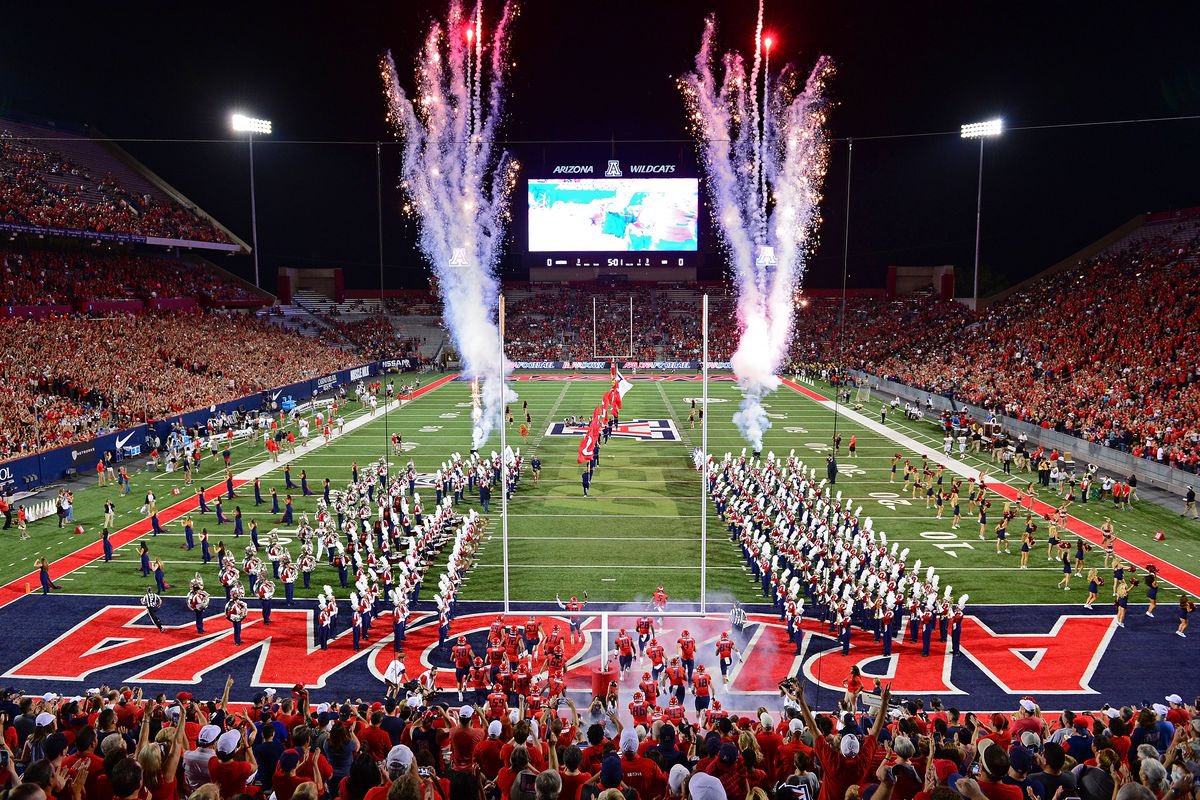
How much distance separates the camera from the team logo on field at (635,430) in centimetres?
3384

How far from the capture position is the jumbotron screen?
60.2 meters

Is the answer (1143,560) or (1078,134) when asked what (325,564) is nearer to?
(1143,560)

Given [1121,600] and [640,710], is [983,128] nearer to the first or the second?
[1121,600]

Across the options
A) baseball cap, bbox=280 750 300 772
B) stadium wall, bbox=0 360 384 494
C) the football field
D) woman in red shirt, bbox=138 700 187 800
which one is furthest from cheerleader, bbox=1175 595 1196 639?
stadium wall, bbox=0 360 384 494

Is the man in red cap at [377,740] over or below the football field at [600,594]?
over

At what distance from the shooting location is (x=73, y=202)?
141 feet

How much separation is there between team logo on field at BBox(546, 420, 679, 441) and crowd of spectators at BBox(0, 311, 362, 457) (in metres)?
14.8

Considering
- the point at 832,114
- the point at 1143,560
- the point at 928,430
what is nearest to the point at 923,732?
the point at 1143,560

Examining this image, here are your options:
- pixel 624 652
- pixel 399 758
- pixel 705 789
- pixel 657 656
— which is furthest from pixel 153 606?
pixel 705 789

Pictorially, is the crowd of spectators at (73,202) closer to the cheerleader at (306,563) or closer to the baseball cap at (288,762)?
→ the cheerleader at (306,563)

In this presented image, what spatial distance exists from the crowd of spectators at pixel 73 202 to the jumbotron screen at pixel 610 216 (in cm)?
2215

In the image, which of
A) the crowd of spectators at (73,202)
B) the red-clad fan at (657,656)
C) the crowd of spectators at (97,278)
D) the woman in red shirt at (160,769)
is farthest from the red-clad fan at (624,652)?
→ the crowd of spectators at (73,202)

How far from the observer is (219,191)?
5719 centimetres

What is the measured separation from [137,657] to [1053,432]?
96.2 ft
